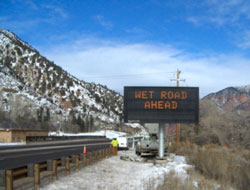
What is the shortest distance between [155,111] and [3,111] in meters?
68.2

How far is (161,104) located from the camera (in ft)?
82.4

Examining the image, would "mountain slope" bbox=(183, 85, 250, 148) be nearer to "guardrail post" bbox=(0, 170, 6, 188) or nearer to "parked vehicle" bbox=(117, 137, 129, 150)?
"parked vehicle" bbox=(117, 137, 129, 150)

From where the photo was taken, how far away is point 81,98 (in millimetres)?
→ 134500

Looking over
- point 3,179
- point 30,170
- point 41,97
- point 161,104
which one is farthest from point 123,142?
point 41,97

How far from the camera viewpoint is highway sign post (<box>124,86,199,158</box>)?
2502 cm

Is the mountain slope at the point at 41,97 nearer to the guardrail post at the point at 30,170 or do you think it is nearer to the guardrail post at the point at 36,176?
the guardrail post at the point at 30,170

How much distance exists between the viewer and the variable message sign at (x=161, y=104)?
2502 cm

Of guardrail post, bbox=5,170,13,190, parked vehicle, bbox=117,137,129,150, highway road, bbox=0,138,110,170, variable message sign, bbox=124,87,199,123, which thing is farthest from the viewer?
parked vehicle, bbox=117,137,129,150

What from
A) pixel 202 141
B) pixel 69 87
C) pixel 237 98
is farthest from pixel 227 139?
pixel 69 87

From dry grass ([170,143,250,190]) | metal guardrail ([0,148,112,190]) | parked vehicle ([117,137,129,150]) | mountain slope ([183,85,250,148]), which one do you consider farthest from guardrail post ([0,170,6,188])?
parked vehicle ([117,137,129,150])

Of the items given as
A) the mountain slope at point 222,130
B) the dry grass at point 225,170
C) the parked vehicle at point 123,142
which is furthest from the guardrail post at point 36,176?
the parked vehicle at point 123,142

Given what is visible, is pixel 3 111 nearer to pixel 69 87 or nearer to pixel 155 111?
pixel 69 87

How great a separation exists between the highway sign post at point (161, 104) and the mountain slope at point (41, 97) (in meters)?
52.1

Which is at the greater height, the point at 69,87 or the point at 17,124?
the point at 69,87
